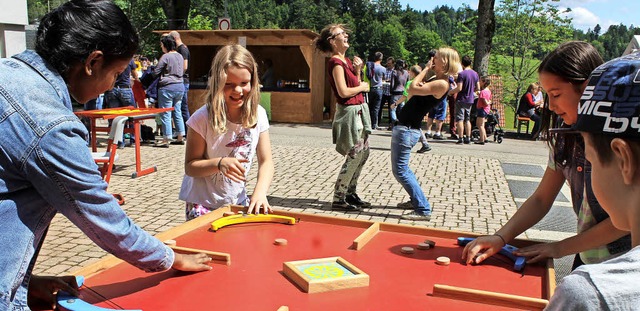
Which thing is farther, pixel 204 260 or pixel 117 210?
pixel 204 260

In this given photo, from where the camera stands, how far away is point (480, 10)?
15.1 m

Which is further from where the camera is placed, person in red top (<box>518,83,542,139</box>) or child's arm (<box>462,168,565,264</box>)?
person in red top (<box>518,83,542,139</box>)

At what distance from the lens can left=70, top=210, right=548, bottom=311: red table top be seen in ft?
5.64

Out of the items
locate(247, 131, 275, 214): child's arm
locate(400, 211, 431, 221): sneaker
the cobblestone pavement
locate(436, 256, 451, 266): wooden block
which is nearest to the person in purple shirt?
the cobblestone pavement

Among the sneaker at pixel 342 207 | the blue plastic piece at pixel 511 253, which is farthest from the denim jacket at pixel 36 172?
the sneaker at pixel 342 207

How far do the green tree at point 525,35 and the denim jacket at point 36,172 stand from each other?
837 inches

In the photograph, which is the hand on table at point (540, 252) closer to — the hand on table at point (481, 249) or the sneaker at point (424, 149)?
the hand on table at point (481, 249)

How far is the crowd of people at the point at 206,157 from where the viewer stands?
0.98 meters

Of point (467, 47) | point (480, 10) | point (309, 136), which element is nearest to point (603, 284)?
point (309, 136)

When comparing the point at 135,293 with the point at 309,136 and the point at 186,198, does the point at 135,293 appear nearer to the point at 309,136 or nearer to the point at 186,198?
the point at 186,198

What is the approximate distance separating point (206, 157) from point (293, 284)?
147cm

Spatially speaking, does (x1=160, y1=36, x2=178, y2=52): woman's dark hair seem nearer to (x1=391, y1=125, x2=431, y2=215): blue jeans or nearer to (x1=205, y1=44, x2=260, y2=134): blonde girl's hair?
(x1=391, y1=125, x2=431, y2=215): blue jeans

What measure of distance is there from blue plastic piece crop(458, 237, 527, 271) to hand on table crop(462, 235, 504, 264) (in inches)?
1.2

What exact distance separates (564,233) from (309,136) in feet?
25.6
